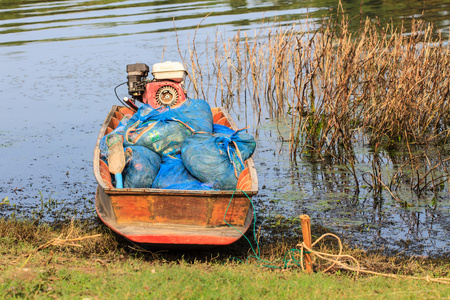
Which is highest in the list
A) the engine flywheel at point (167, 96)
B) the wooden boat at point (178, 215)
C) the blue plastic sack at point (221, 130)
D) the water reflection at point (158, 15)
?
the water reflection at point (158, 15)

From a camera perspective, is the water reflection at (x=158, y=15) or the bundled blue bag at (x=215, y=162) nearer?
the bundled blue bag at (x=215, y=162)

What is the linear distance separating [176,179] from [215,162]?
A: 0.45 meters

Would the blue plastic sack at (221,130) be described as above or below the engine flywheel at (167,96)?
below

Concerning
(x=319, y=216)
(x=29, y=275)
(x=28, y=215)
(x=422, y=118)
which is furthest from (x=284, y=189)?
(x=29, y=275)

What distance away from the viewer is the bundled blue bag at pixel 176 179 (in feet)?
18.0

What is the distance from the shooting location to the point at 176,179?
5598mm

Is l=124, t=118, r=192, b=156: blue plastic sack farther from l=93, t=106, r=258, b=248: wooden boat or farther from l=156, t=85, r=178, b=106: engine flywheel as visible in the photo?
l=156, t=85, r=178, b=106: engine flywheel

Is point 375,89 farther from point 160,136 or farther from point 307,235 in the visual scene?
point 307,235

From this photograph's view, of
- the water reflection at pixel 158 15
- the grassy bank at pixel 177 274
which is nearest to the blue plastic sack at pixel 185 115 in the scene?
the grassy bank at pixel 177 274

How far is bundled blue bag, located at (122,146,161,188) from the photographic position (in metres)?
5.54

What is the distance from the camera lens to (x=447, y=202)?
6461 millimetres

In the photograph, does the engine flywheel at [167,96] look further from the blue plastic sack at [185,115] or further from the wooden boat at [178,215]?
the wooden boat at [178,215]

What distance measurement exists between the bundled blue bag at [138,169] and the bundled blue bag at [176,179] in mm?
83

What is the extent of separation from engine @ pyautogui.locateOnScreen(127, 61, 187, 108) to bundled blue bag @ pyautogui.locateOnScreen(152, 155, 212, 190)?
1.99m
